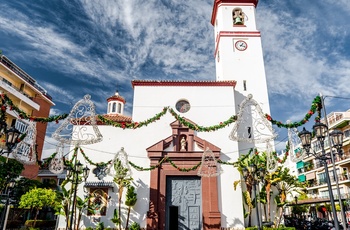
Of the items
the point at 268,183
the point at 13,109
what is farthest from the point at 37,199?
the point at 268,183

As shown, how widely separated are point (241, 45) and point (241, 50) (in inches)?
16.5

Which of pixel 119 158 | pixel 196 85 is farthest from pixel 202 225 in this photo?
pixel 196 85

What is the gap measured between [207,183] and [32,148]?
29.6 feet

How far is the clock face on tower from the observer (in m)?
19.3

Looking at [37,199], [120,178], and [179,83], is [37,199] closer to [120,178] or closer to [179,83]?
[120,178]

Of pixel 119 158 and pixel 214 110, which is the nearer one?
pixel 119 158

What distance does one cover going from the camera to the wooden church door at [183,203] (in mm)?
14562

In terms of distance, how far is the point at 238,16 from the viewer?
20234mm

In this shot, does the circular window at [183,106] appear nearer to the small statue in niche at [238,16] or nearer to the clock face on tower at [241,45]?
the clock face on tower at [241,45]

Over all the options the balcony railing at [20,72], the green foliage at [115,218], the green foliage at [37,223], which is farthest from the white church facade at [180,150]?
the balcony railing at [20,72]

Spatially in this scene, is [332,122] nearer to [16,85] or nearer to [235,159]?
[235,159]

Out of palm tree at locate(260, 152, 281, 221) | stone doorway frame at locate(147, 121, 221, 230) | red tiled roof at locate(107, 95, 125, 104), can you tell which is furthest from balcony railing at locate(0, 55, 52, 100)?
palm tree at locate(260, 152, 281, 221)

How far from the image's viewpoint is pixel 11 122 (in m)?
23.7

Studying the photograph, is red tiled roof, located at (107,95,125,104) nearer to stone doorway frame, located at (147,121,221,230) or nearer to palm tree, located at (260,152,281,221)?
stone doorway frame, located at (147,121,221,230)
